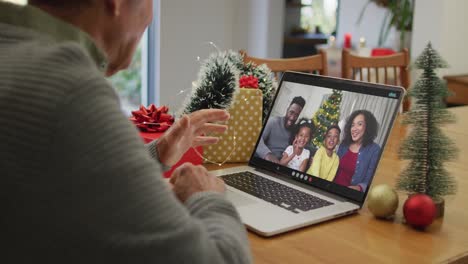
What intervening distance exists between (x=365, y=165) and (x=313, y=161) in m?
0.13

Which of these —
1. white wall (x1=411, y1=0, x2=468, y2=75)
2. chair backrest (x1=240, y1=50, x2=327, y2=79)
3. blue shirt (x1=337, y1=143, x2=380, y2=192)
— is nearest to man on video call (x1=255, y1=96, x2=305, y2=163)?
blue shirt (x1=337, y1=143, x2=380, y2=192)

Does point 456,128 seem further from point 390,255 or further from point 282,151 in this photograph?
point 390,255

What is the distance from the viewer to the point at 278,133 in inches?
54.7

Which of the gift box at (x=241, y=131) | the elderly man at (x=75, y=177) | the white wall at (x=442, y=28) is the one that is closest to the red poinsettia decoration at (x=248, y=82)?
the gift box at (x=241, y=131)

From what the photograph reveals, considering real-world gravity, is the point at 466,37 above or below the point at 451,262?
above

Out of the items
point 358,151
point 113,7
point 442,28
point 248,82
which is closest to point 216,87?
point 248,82

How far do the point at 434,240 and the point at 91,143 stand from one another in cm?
67

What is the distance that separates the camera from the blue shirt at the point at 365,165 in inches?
46.0

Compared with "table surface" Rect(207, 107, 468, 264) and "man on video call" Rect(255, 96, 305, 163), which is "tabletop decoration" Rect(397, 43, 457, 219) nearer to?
"table surface" Rect(207, 107, 468, 264)

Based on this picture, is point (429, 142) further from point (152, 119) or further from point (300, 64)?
point (300, 64)

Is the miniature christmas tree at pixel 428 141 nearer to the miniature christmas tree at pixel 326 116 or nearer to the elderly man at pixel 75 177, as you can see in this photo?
the miniature christmas tree at pixel 326 116

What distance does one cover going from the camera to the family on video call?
1.19m

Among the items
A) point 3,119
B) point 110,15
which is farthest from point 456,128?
point 3,119

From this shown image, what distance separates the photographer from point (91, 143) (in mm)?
582
